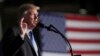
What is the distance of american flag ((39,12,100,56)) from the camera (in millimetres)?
5992

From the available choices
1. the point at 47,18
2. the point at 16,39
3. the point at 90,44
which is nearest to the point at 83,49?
the point at 90,44

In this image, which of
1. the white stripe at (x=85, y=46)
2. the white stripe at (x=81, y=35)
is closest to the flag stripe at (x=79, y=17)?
the white stripe at (x=81, y=35)

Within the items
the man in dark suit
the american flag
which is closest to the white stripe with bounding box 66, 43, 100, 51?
the american flag

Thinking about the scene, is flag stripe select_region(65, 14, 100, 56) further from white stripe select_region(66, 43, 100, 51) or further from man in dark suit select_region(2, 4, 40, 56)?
man in dark suit select_region(2, 4, 40, 56)

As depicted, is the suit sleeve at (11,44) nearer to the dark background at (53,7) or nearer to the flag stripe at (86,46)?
the flag stripe at (86,46)

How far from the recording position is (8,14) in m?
9.19

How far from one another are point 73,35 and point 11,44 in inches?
116

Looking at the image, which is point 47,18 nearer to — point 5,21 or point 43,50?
point 43,50

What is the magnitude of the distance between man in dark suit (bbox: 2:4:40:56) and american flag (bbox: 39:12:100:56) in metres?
2.09

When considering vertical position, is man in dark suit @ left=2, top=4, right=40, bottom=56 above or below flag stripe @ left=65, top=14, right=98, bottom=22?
below

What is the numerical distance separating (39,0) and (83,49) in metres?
2.42

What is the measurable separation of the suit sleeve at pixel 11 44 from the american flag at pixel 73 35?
2.22m

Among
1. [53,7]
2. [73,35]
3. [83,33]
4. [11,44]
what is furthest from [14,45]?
[53,7]

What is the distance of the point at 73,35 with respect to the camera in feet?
21.4
